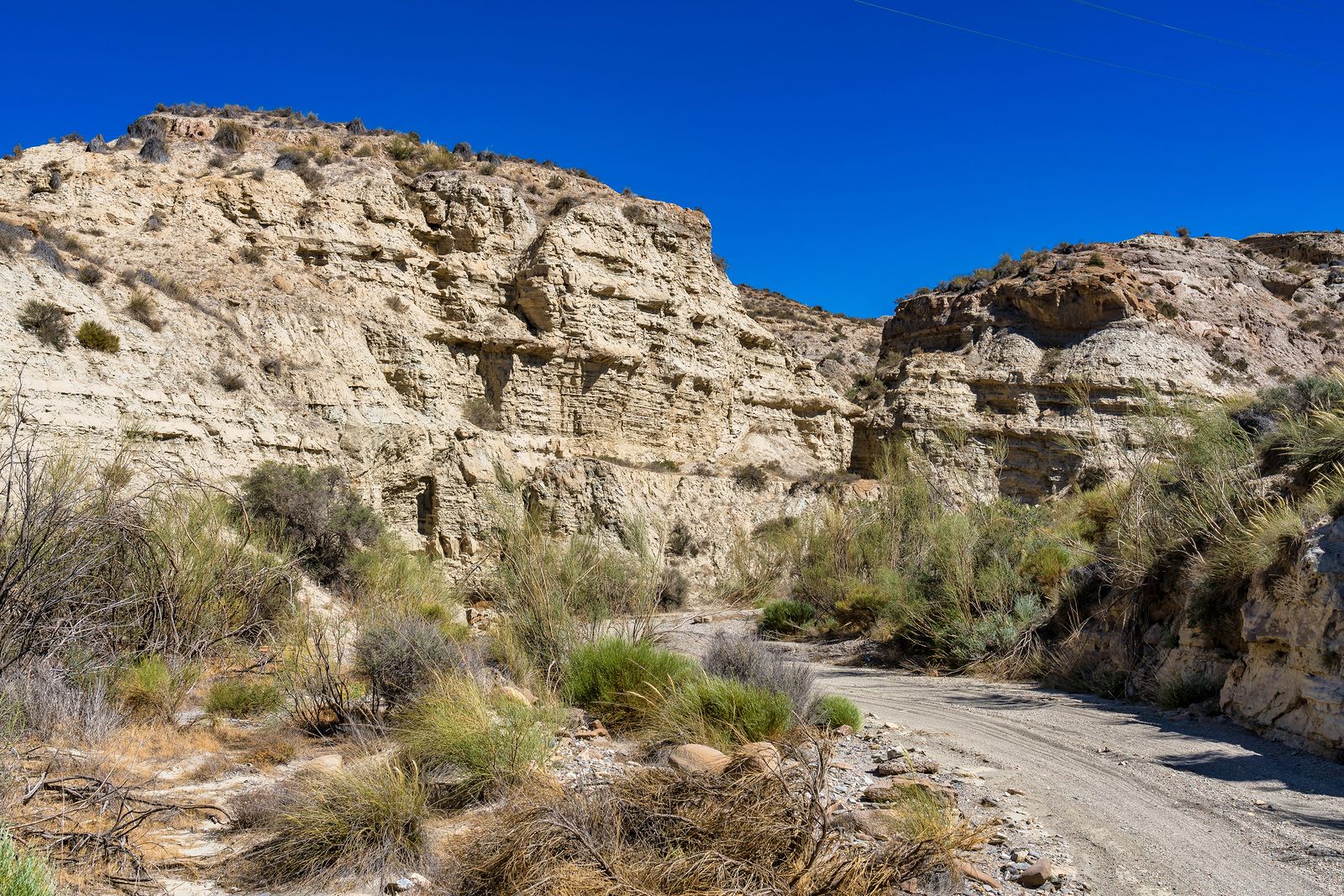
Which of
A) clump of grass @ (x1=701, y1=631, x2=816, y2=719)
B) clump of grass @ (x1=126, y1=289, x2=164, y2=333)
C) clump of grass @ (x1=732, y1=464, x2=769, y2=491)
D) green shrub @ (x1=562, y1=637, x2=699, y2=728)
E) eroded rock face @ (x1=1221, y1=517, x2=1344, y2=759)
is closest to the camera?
eroded rock face @ (x1=1221, y1=517, x2=1344, y2=759)

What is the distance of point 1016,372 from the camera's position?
3191 cm

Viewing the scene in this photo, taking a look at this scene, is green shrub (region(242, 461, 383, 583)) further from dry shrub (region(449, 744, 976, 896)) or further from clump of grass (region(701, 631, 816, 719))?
dry shrub (region(449, 744, 976, 896))

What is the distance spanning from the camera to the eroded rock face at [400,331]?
18172 millimetres

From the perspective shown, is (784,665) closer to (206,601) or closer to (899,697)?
(899,697)

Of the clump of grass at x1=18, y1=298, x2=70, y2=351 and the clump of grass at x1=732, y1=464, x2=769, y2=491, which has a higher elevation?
the clump of grass at x1=18, y1=298, x2=70, y2=351

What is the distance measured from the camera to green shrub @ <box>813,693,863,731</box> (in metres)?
7.94

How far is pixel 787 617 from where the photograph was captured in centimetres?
1894

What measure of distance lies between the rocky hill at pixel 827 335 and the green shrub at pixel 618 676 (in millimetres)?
31383

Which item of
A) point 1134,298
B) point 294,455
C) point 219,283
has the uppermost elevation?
point 1134,298

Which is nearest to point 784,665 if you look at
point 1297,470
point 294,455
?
point 1297,470

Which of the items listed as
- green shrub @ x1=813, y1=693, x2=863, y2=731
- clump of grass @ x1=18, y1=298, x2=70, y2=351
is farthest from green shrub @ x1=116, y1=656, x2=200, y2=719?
clump of grass @ x1=18, y1=298, x2=70, y2=351

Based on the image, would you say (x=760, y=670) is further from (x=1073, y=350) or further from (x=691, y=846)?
(x=1073, y=350)

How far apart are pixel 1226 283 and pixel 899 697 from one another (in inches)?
1387

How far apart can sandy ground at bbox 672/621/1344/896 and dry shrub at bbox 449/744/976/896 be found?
106 centimetres
